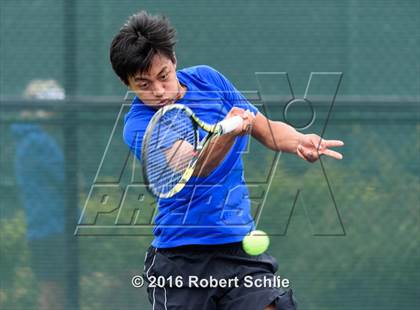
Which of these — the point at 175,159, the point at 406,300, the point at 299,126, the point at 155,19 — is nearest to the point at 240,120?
the point at 175,159

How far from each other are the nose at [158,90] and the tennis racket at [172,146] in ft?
0.15

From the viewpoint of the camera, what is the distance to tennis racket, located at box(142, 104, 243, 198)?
316cm

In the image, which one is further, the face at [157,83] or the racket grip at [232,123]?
the face at [157,83]

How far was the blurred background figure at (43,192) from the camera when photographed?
4.67 metres

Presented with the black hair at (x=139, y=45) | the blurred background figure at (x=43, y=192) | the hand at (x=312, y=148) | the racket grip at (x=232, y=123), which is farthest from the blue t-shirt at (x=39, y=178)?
the racket grip at (x=232, y=123)

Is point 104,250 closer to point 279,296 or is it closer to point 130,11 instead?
point 130,11

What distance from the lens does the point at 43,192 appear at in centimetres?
468

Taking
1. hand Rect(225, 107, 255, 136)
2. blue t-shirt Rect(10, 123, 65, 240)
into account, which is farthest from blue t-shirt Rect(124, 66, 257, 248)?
blue t-shirt Rect(10, 123, 65, 240)

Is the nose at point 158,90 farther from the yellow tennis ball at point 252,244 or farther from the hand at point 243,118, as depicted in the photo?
the yellow tennis ball at point 252,244

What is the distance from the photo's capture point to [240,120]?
3.04 metres

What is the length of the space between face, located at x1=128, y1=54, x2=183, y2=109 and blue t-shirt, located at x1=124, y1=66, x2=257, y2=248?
49 millimetres

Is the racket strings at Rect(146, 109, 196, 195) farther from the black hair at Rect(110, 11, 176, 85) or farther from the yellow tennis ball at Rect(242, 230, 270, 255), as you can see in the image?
the yellow tennis ball at Rect(242, 230, 270, 255)

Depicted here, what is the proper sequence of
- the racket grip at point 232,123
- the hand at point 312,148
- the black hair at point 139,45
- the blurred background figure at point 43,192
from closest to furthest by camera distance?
the racket grip at point 232,123, the black hair at point 139,45, the hand at point 312,148, the blurred background figure at point 43,192

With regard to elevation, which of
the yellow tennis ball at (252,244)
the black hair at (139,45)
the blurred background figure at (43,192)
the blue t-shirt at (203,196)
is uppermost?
the blurred background figure at (43,192)
